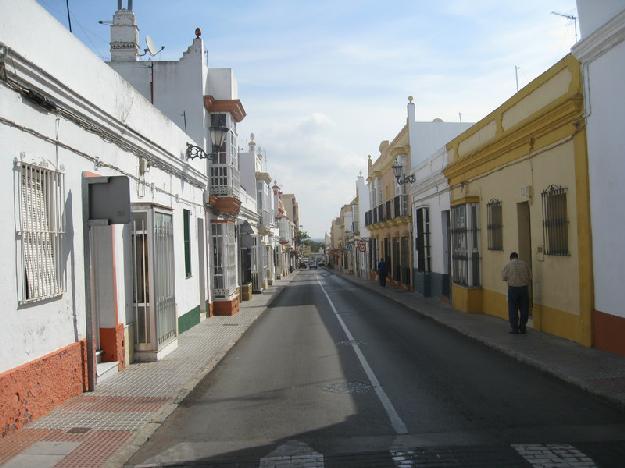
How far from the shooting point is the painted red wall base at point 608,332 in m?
9.34

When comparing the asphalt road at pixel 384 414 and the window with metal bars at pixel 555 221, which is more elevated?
the window with metal bars at pixel 555 221

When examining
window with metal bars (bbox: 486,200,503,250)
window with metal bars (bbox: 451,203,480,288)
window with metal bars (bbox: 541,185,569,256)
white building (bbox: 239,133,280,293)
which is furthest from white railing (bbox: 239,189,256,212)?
window with metal bars (bbox: 541,185,569,256)

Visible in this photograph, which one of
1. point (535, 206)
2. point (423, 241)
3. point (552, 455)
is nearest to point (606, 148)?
point (535, 206)

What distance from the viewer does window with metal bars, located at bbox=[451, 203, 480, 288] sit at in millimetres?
16719

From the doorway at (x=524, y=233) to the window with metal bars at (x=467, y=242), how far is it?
8.83 ft

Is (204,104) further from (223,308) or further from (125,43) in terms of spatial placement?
(223,308)

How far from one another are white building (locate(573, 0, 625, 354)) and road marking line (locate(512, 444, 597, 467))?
438 centimetres

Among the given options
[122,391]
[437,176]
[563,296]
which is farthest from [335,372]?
[437,176]

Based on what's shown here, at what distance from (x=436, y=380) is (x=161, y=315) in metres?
4.89

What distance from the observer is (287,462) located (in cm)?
545

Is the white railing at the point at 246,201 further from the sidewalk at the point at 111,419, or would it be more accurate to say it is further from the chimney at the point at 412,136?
the sidewalk at the point at 111,419

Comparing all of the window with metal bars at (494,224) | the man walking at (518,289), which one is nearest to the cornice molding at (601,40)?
the man walking at (518,289)

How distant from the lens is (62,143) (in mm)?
7809

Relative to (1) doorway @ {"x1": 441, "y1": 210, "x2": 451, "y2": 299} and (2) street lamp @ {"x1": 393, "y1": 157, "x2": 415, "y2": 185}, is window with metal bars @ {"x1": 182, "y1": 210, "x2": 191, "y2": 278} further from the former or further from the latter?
(2) street lamp @ {"x1": 393, "y1": 157, "x2": 415, "y2": 185}
